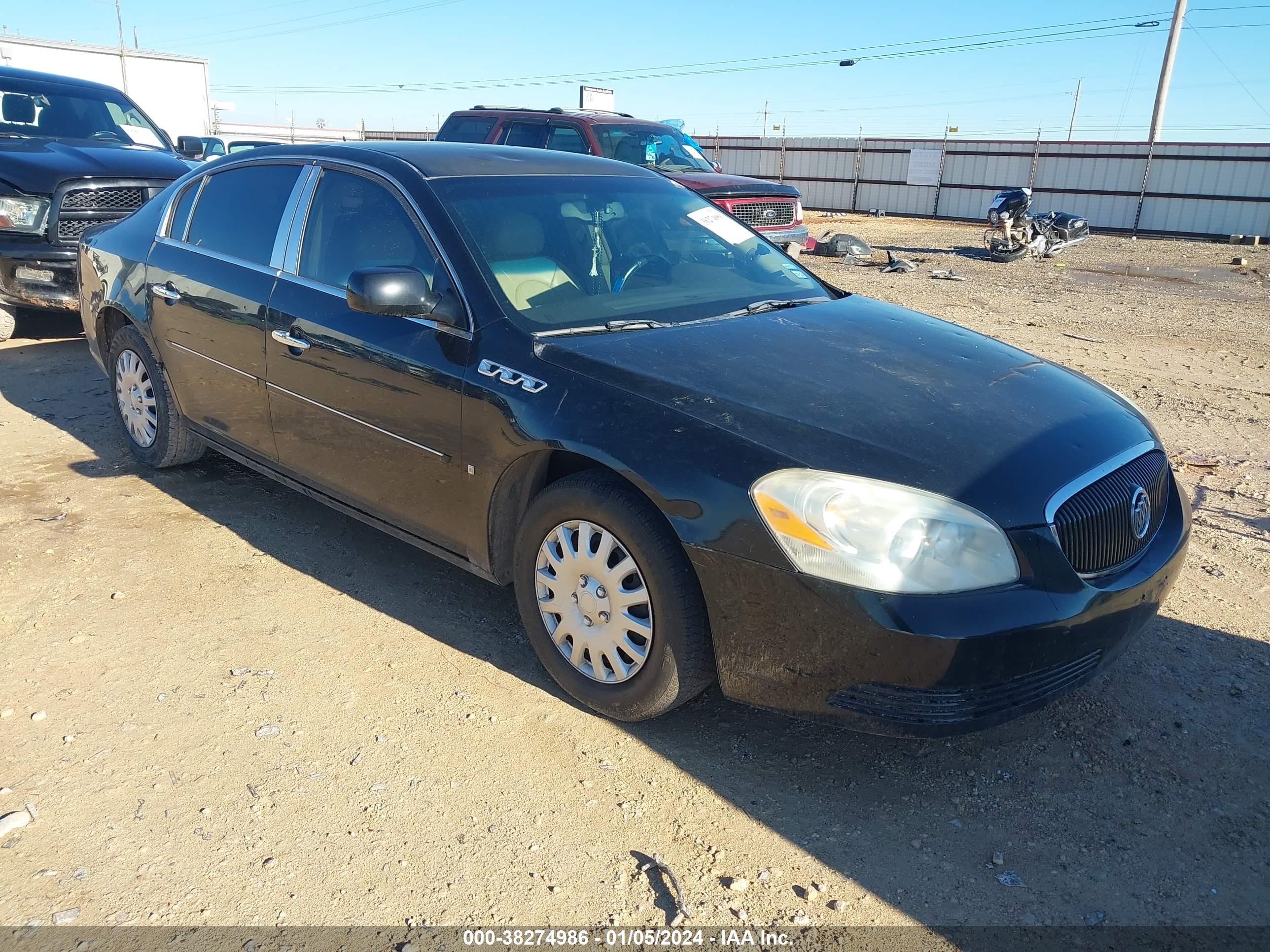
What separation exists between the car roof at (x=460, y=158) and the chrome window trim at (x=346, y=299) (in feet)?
1.66

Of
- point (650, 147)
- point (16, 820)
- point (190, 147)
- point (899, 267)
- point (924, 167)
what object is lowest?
point (16, 820)

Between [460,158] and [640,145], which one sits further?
[640,145]

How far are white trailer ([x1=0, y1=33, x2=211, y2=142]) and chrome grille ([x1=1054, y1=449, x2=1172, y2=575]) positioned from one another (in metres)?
24.7

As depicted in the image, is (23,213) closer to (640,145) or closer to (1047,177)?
(640,145)

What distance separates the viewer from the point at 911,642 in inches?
94.8

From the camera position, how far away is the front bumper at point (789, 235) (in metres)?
11.5

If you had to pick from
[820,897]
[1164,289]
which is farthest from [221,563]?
[1164,289]

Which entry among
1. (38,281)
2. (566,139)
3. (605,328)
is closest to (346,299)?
(605,328)

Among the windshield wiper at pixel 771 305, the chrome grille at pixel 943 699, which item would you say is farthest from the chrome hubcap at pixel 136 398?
the chrome grille at pixel 943 699

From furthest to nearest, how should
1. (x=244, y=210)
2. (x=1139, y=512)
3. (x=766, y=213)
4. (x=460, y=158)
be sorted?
(x=766, y=213)
(x=244, y=210)
(x=460, y=158)
(x=1139, y=512)

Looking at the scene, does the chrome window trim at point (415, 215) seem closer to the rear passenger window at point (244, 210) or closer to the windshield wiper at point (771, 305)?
the rear passenger window at point (244, 210)

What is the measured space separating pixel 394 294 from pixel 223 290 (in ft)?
4.76

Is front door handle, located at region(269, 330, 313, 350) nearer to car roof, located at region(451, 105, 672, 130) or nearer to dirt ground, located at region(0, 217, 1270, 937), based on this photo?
dirt ground, located at region(0, 217, 1270, 937)

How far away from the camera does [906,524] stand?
2.49 metres
